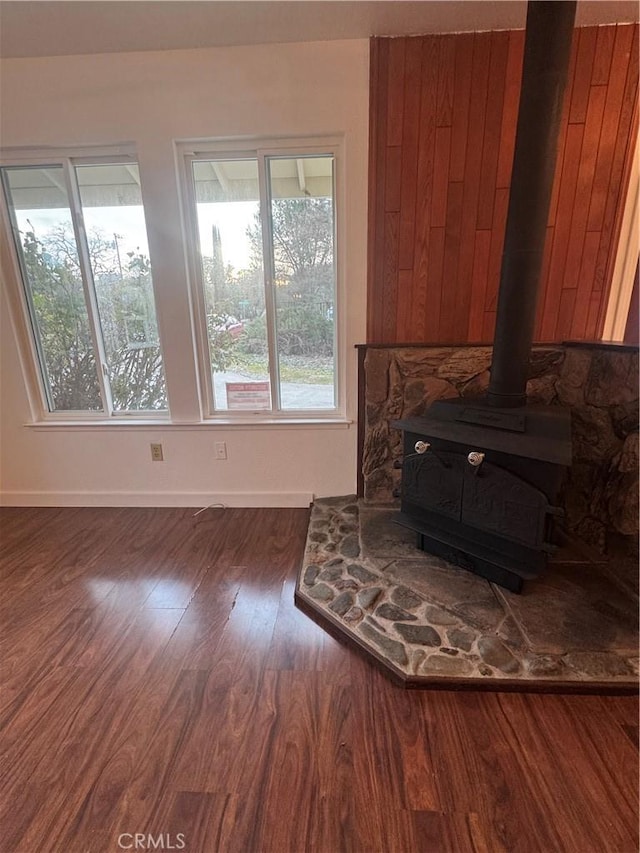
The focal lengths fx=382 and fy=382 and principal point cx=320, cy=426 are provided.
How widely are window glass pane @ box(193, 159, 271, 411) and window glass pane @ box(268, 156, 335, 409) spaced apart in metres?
0.11

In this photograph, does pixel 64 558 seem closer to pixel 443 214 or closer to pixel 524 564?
pixel 524 564

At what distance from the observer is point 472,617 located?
1503 millimetres

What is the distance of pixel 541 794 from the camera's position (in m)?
1.02

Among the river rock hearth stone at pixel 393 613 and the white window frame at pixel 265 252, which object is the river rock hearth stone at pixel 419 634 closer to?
the river rock hearth stone at pixel 393 613

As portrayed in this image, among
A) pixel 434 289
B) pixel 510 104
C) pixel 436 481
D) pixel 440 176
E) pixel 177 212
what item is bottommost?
pixel 436 481

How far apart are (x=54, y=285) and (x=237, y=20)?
1.73m

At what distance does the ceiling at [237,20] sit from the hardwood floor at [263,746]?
261 cm

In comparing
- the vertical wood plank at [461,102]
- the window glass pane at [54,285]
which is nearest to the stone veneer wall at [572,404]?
the vertical wood plank at [461,102]

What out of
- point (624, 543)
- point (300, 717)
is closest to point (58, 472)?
point (300, 717)

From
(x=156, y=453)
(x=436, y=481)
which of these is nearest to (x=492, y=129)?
(x=436, y=481)

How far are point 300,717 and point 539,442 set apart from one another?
127 centimetres

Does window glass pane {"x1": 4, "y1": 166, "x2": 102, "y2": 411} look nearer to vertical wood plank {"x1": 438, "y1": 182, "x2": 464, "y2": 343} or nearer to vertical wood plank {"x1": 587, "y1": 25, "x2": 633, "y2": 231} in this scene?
vertical wood plank {"x1": 438, "y1": 182, "x2": 464, "y2": 343}

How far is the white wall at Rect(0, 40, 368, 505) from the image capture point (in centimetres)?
195

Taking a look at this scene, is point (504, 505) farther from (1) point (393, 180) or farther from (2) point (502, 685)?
(1) point (393, 180)
